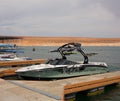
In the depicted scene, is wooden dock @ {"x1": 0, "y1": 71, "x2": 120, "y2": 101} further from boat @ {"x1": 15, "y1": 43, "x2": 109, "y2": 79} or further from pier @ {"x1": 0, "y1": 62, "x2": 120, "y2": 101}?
boat @ {"x1": 15, "y1": 43, "x2": 109, "y2": 79}

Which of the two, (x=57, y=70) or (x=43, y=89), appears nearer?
(x=43, y=89)

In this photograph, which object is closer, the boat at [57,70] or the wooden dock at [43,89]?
the wooden dock at [43,89]

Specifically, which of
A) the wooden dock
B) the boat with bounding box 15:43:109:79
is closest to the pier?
the wooden dock

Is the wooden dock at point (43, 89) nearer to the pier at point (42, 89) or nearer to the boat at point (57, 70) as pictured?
the pier at point (42, 89)

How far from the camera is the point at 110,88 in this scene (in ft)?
58.4

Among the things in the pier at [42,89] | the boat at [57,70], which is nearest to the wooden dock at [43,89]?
the pier at [42,89]

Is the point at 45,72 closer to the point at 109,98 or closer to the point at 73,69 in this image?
the point at 73,69

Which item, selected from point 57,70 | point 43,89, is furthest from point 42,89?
point 57,70

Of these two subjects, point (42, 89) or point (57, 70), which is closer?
point (42, 89)

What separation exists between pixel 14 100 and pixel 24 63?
16477 mm

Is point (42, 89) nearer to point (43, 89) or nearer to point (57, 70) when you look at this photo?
point (43, 89)

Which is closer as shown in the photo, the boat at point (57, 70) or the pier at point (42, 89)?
the pier at point (42, 89)

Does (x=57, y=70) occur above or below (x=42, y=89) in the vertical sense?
above

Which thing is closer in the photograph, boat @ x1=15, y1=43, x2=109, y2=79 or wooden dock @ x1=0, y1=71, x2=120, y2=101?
wooden dock @ x1=0, y1=71, x2=120, y2=101
